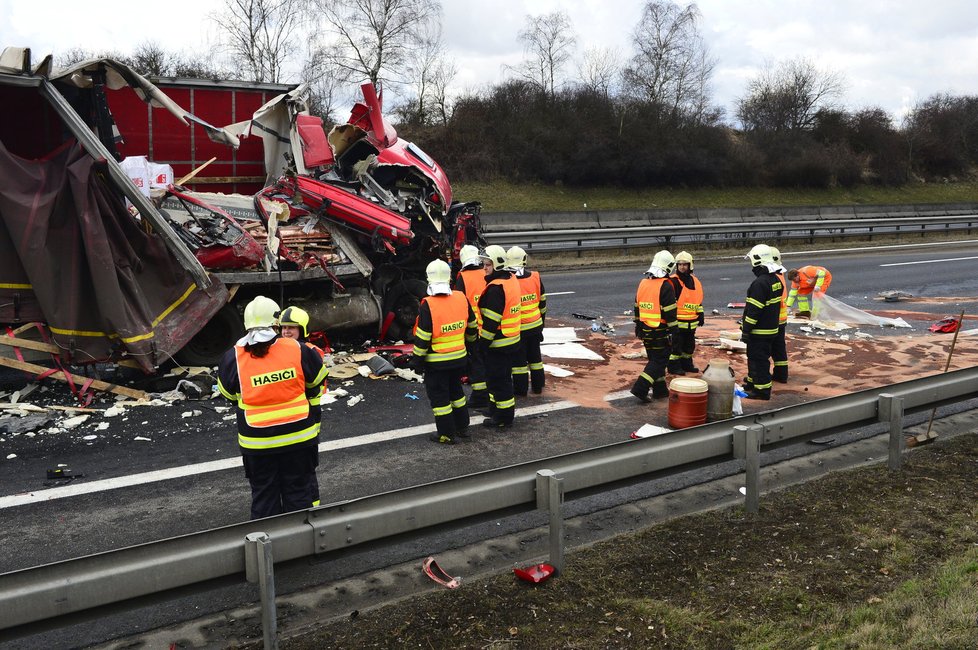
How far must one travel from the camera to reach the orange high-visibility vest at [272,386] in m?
4.60

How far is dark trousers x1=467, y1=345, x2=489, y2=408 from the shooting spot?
27.0 feet

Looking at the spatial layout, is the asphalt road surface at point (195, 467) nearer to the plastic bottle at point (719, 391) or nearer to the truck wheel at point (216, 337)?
the plastic bottle at point (719, 391)

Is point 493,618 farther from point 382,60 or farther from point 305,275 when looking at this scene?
point 382,60

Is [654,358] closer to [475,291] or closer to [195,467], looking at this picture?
[475,291]

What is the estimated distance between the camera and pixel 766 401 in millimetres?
8469

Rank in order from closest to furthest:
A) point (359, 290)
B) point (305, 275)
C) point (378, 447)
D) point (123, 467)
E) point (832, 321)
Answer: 1. point (123, 467)
2. point (378, 447)
3. point (305, 275)
4. point (359, 290)
5. point (832, 321)

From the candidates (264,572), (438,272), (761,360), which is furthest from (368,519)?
(761,360)

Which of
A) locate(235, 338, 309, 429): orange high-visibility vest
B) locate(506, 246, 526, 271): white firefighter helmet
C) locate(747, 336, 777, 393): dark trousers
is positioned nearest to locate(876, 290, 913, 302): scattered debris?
locate(747, 336, 777, 393): dark trousers

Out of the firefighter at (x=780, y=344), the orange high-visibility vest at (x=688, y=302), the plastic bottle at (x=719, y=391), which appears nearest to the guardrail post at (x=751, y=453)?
the plastic bottle at (x=719, y=391)

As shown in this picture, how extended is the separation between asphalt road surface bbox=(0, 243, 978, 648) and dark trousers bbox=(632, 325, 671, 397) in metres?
0.29

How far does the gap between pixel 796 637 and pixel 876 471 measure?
2.61 metres

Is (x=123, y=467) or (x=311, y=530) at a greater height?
(x=311, y=530)

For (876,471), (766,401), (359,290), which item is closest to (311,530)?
(876,471)

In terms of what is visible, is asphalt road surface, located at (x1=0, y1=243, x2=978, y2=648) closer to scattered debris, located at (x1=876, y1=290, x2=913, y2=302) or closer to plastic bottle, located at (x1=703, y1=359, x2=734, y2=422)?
plastic bottle, located at (x1=703, y1=359, x2=734, y2=422)
